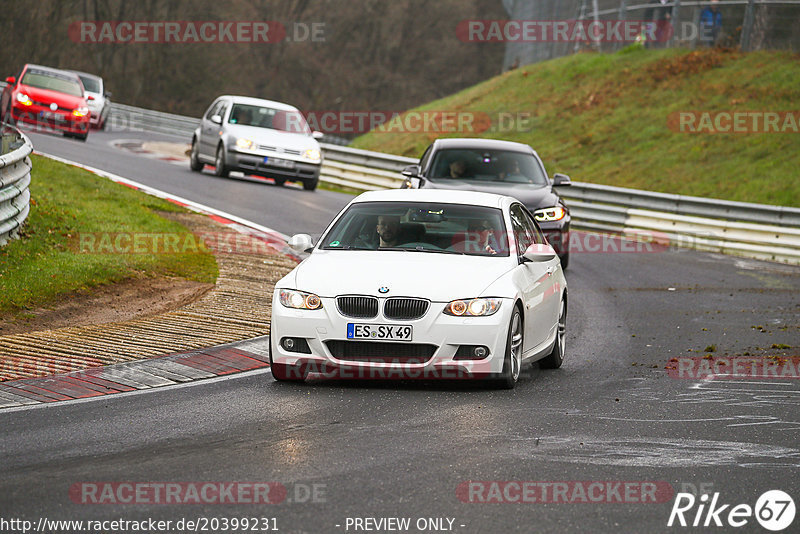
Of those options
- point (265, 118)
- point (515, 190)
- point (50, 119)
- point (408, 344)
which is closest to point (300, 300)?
point (408, 344)

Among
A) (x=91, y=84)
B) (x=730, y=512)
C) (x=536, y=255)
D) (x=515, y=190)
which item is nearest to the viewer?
(x=730, y=512)

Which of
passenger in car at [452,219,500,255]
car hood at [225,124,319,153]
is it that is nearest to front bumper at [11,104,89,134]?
car hood at [225,124,319,153]

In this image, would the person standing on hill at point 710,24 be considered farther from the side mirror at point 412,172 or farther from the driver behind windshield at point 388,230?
the driver behind windshield at point 388,230

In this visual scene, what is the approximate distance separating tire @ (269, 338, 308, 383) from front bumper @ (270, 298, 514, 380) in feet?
0.35

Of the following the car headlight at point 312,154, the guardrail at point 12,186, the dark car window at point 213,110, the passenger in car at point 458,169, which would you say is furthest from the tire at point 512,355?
the dark car window at point 213,110

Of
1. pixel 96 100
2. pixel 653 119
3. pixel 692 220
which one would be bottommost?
pixel 692 220

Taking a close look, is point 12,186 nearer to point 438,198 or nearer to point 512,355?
point 438,198

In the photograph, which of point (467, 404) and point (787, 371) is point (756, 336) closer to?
point (787, 371)

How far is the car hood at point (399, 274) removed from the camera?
28.8 feet

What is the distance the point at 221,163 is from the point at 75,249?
11.7m

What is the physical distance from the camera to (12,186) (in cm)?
1388

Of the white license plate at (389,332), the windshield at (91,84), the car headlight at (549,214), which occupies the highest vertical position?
the windshield at (91,84)

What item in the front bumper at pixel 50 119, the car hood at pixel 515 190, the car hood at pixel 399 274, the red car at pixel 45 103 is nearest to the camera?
the car hood at pixel 399 274

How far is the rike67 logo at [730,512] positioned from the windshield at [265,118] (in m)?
21.0
